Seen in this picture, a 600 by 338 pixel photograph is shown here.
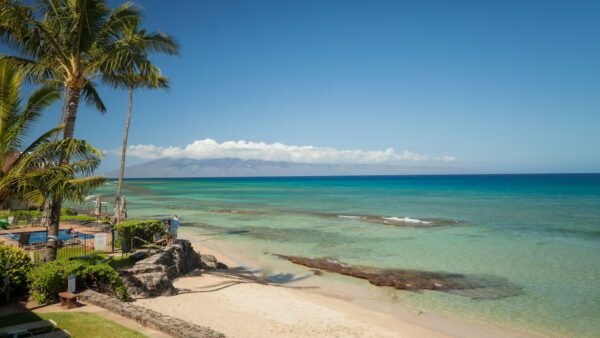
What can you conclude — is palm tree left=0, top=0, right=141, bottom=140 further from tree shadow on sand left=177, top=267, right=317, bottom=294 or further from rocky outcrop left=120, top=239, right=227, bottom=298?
tree shadow on sand left=177, top=267, right=317, bottom=294

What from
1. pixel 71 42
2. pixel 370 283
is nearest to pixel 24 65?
pixel 71 42

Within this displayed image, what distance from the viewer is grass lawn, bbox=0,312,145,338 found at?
26.2 feet

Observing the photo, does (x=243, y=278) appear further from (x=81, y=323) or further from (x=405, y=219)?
(x=405, y=219)

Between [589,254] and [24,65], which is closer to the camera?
[24,65]

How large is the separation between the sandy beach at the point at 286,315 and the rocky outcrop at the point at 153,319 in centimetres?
194

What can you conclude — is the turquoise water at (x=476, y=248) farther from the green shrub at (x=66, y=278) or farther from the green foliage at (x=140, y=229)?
the green shrub at (x=66, y=278)

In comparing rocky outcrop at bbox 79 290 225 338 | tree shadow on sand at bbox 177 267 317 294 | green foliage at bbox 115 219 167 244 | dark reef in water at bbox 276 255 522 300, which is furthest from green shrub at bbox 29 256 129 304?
dark reef in water at bbox 276 255 522 300

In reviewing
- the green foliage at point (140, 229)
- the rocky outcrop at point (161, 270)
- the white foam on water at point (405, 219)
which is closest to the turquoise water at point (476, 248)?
the white foam on water at point (405, 219)

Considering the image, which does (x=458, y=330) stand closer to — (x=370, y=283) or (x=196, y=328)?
(x=370, y=283)

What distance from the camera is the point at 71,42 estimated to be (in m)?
12.2

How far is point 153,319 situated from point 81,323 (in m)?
1.55

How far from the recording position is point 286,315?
12.2 metres

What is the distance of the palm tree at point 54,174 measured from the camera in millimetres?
10031

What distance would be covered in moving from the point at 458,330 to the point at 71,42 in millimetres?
14763
